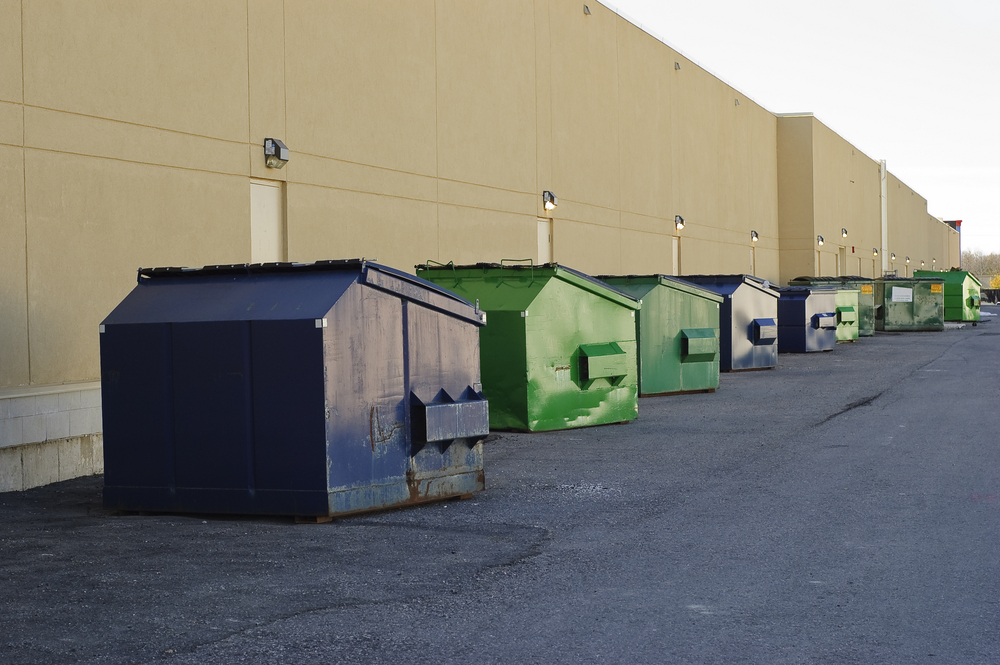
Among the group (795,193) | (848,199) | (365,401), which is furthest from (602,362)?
(848,199)

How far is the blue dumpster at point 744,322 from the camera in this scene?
18.6m

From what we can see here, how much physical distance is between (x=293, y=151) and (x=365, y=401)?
267 inches

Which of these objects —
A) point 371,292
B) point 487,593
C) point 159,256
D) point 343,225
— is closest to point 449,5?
point 343,225

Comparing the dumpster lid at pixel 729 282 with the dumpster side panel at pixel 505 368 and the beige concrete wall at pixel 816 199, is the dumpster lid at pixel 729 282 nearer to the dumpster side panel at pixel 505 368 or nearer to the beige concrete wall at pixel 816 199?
the dumpster side panel at pixel 505 368

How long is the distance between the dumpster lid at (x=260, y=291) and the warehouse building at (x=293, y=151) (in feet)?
6.48

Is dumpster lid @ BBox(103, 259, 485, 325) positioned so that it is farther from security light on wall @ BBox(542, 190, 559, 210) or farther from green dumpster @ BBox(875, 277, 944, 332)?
green dumpster @ BBox(875, 277, 944, 332)

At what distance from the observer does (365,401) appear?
7.09m

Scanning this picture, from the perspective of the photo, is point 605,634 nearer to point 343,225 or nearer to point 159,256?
point 159,256

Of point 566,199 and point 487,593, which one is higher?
point 566,199

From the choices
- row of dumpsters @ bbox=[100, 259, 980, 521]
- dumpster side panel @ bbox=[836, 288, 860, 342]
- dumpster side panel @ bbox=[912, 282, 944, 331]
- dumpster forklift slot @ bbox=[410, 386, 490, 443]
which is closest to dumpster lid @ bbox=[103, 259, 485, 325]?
row of dumpsters @ bbox=[100, 259, 980, 521]

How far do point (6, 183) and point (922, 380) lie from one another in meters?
13.6

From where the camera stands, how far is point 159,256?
10.9m

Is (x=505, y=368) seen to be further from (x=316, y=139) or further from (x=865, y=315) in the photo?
(x=865, y=315)

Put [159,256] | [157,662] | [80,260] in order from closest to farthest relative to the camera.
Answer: [157,662], [80,260], [159,256]
